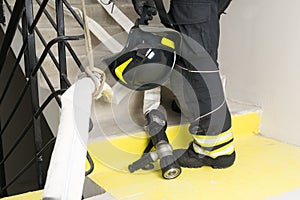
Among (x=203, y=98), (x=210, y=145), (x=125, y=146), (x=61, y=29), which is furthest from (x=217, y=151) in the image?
(x=61, y=29)

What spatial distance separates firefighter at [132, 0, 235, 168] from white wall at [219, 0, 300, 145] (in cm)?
33

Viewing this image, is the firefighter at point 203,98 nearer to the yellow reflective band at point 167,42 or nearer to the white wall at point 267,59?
the yellow reflective band at point 167,42

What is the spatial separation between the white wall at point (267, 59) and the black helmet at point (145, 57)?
0.50m

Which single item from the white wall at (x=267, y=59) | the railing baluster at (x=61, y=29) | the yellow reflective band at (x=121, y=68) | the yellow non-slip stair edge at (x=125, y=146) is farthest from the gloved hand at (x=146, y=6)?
the white wall at (x=267, y=59)

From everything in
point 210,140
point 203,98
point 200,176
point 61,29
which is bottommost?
point 200,176

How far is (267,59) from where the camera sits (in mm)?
1709

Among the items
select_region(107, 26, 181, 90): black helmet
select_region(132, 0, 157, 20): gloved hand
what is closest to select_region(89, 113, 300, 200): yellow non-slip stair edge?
select_region(107, 26, 181, 90): black helmet

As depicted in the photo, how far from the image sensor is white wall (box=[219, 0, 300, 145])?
1617 millimetres

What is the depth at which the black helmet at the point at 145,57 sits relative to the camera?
4.20ft

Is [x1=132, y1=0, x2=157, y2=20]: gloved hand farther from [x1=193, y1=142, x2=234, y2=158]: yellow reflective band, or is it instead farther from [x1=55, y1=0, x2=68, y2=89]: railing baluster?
[x1=193, y1=142, x2=234, y2=158]: yellow reflective band

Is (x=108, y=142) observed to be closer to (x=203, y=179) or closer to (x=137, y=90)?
(x=137, y=90)

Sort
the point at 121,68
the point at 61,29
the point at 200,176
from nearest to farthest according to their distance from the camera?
the point at 61,29
the point at 121,68
the point at 200,176

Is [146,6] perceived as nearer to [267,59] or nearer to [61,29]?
[61,29]

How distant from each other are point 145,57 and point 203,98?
0.87ft
